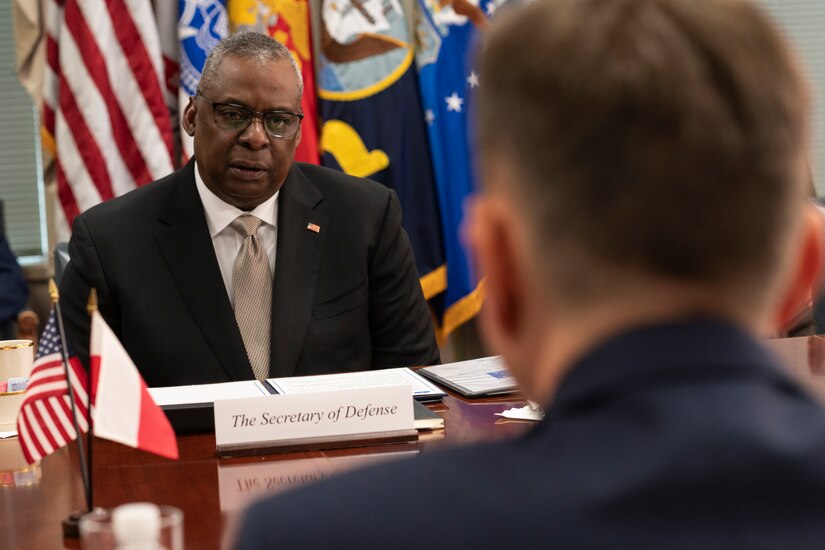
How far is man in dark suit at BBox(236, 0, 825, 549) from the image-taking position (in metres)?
0.56

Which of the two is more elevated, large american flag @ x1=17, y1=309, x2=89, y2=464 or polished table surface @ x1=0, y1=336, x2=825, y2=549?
large american flag @ x1=17, y1=309, x2=89, y2=464

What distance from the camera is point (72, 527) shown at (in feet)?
4.85

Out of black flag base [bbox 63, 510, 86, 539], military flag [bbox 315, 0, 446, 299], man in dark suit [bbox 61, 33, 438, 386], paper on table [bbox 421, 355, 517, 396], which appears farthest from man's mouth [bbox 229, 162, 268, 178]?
military flag [bbox 315, 0, 446, 299]

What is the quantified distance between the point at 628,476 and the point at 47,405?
1312mm

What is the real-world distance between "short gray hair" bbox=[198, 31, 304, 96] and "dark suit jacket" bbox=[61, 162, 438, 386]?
0.87 ft

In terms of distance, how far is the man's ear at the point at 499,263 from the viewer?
66cm

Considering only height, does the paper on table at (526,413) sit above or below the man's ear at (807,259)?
below

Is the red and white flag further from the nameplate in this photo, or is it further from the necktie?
the necktie

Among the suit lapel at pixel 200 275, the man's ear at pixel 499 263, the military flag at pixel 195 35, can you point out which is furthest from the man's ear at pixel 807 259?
the military flag at pixel 195 35

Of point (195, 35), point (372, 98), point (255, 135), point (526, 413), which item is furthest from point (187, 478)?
point (372, 98)

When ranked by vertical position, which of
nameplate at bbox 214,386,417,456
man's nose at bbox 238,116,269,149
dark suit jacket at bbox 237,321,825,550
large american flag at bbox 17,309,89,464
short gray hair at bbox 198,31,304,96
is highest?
short gray hair at bbox 198,31,304,96

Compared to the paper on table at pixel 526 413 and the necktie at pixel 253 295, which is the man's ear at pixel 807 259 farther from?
the necktie at pixel 253 295

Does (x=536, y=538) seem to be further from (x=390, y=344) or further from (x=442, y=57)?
(x=442, y=57)

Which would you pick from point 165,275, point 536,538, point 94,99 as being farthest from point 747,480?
point 94,99
